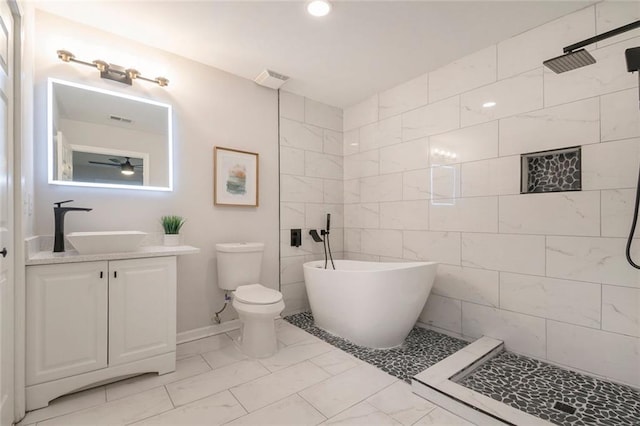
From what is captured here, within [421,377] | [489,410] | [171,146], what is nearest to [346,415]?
[421,377]

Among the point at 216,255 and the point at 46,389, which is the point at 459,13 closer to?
the point at 216,255

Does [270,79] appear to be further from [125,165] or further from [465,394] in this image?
[465,394]

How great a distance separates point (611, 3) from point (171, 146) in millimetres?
3353

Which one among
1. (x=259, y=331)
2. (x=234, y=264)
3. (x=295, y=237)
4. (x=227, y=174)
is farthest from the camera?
(x=295, y=237)

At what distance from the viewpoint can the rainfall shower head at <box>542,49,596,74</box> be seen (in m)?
1.57

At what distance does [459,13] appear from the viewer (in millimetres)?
2117

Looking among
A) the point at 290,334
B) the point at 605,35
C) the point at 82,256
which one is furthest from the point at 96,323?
the point at 605,35

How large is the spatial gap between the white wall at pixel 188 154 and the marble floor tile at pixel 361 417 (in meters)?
1.62

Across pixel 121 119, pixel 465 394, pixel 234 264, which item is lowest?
pixel 465 394

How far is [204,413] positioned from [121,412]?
466 mm

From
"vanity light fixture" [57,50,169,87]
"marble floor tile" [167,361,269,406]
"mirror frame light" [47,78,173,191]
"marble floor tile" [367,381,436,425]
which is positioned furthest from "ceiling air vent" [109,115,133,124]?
"marble floor tile" [367,381,436,425]

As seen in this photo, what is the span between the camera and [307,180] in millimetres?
3510

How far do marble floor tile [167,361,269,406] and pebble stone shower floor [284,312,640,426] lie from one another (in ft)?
2.48

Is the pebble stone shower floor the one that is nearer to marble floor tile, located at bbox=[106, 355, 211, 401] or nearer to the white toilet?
the white toilet
